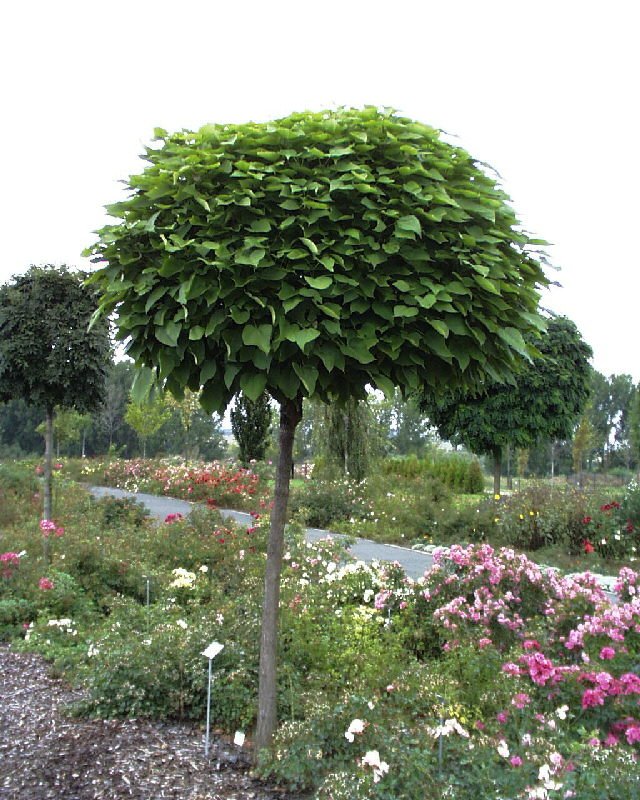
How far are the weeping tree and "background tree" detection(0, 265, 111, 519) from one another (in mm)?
4906

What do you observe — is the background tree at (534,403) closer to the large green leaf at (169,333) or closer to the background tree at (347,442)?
the background tree at (347,442)

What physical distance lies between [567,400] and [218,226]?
42.7 ft

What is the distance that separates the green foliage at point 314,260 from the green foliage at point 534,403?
11183 millimetres

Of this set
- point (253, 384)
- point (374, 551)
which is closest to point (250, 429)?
point (374, 551)

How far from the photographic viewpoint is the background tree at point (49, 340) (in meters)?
7.41

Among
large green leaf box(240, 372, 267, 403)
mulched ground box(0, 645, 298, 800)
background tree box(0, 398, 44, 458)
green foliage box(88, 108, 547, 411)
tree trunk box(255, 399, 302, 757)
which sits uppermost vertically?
green foliage box(88, 108, 547, 411)

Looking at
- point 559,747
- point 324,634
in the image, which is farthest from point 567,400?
point 559,747

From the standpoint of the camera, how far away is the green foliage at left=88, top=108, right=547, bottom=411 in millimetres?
2494

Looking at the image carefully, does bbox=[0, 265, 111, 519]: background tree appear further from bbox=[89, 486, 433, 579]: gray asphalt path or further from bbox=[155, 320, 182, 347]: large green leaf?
bbox=[155, 320, 182, 347]: large green leaf

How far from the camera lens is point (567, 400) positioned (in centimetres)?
1438

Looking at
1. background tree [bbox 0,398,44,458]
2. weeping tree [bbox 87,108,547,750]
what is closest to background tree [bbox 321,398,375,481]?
weeping tree [bbox 87,108,547,750]

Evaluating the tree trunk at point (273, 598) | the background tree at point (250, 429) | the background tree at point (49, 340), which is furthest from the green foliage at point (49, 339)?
the background tree at point (250, 429)

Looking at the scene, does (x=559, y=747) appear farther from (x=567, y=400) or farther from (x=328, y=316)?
(x=567, y=400)

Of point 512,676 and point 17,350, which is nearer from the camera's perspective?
point 512,676
